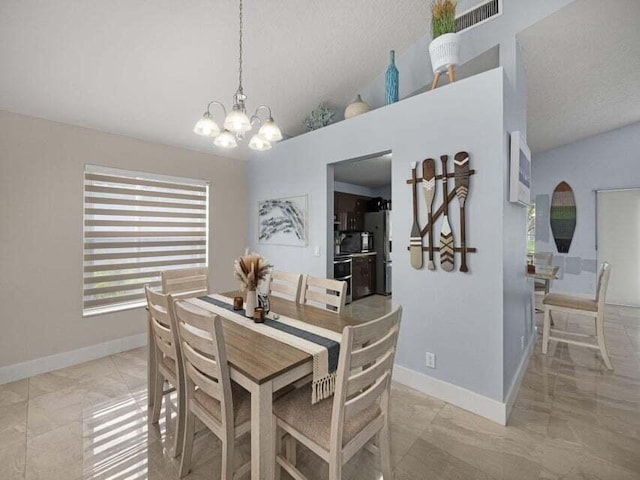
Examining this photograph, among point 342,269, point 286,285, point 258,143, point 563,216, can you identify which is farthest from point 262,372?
point 563,216

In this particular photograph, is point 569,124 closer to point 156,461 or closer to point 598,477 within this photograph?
point 598,477

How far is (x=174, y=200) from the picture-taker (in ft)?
11.4

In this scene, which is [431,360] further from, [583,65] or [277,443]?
[583,65]

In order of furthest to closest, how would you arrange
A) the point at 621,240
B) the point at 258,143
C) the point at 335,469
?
the point at 621,240 < the point at 258,143 < the point at 335,469

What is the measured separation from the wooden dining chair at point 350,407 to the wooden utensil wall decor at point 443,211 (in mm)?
1073

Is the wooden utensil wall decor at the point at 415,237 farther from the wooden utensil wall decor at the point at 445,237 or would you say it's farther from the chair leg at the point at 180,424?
the chair leg at the point at 180,424

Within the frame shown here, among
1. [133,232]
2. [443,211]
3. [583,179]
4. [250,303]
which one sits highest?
[583,179]

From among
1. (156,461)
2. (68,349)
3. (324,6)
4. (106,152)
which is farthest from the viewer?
(106,152)

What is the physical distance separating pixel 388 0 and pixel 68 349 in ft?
14.4

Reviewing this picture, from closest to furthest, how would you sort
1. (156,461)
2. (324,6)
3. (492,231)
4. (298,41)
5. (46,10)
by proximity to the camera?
(156,461), (46,10), (492,231), (324,6), (298,41)

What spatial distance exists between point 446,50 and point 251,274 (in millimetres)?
2206

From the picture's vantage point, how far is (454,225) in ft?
6.86

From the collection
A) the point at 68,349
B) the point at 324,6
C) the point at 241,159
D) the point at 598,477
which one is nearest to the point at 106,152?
the point at 241,159

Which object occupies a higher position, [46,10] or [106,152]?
[46,10]
